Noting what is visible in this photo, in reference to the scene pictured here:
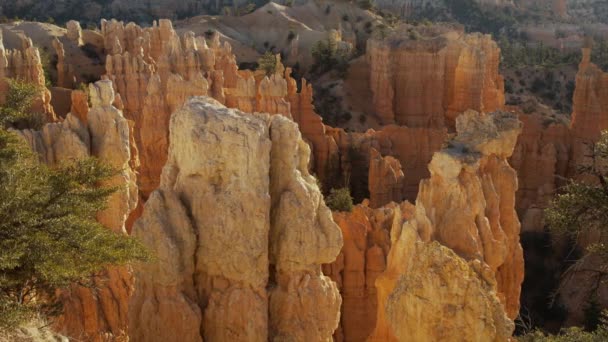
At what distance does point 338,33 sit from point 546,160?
21.9 meters

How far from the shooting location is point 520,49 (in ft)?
184

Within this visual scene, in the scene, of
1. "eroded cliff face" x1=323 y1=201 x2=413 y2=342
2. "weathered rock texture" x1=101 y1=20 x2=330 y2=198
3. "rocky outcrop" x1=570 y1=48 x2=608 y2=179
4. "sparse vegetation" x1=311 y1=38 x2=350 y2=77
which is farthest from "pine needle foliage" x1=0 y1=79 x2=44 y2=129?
"sparse vegetation" x1=311 y1=38 x2=350 y2=77

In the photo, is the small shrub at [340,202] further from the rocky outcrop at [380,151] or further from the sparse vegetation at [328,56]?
the sparse vegetation at [328,56]

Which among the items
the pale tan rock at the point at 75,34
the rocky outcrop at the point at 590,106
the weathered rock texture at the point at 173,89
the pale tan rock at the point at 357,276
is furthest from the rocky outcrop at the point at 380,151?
the pale tan rock at the point at 75,34

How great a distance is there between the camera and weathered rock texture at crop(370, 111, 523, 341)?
28.3 ft

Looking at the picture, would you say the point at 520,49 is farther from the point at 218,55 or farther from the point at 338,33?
the point at 218,55

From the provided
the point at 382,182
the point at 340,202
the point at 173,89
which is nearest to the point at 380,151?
the point at 382,182

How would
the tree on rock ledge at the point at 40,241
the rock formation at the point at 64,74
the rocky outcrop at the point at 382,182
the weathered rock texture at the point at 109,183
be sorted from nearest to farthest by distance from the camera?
the tree on rock ledge at the point at 40,241 < the weathered rock texture at the point at 109,183 < the rocky outcrop at the point at 382,182 < the rock formation at the point at 64,74

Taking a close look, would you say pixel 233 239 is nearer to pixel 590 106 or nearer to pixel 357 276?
pixel 357 276

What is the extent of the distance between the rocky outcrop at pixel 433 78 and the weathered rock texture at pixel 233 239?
82.4ft

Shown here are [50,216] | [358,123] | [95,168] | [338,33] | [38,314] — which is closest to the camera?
[38,314]

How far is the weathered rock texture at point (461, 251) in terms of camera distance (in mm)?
8633

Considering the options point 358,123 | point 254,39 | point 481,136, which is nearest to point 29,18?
point 254,39

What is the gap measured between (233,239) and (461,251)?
12.6 feet
